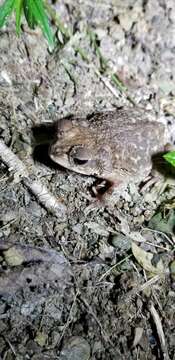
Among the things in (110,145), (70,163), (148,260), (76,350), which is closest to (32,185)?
(70,163)

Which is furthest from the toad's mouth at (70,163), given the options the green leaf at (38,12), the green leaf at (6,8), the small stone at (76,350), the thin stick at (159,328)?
the small stone at (76,350)

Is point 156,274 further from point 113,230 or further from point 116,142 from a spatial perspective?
point 116,142

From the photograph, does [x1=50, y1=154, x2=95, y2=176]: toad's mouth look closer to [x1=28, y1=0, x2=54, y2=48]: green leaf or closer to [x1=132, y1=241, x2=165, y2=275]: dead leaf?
[x1=132, y1=241, x2=165, y2=275]: dead leaf

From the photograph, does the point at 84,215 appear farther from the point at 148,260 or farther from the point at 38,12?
the point at 38,12

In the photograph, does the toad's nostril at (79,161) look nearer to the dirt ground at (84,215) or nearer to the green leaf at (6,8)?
the dirt ground at (84,215)

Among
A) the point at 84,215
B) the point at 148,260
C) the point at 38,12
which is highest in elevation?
the point at 38,12

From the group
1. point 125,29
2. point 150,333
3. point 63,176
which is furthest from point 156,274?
point 125,29
